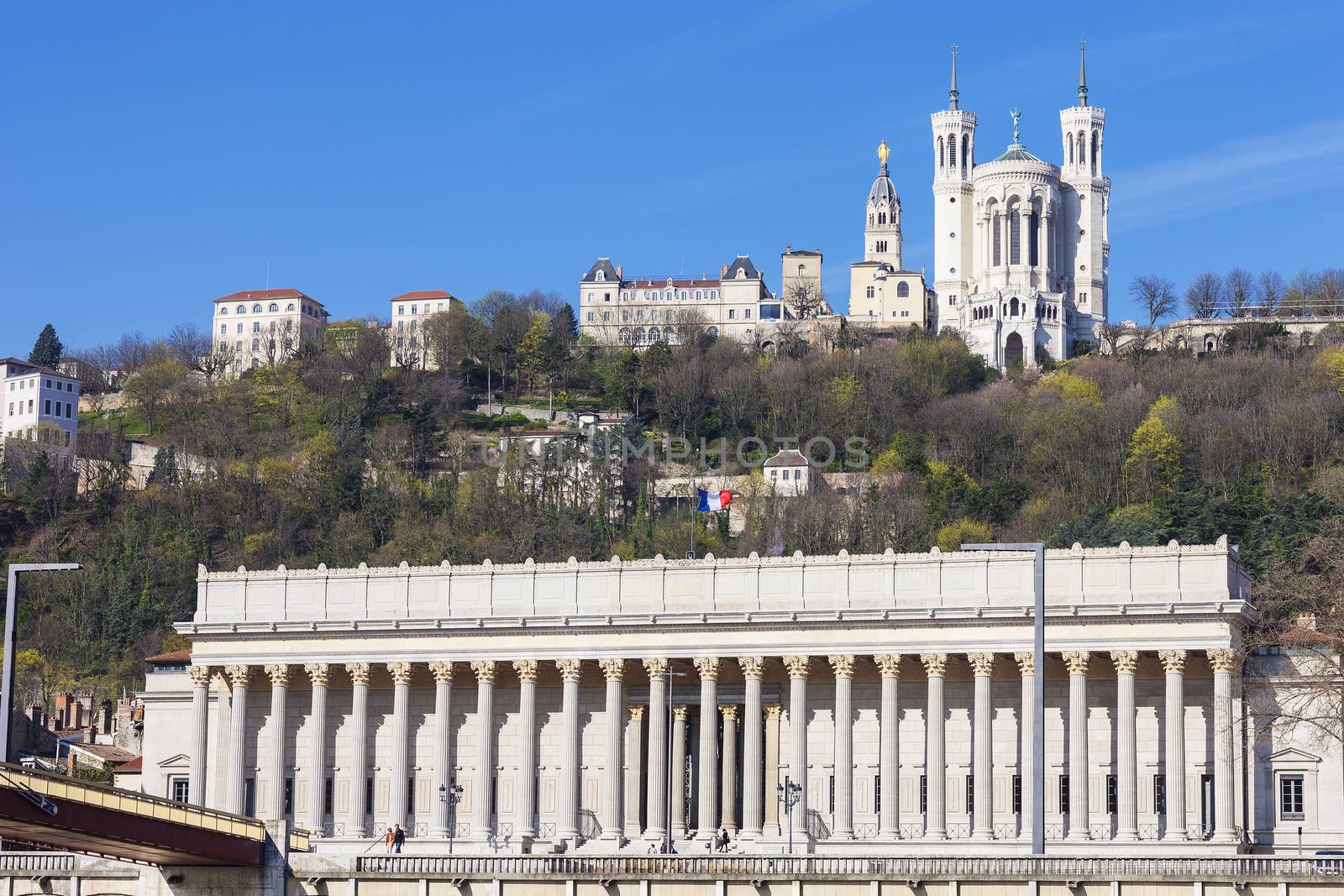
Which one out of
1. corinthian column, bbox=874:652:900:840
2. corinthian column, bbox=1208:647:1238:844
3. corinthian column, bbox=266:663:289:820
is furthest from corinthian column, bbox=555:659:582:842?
corinthian column, bbox=1208:647:1238:844

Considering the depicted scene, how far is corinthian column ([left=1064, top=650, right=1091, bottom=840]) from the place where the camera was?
275 feet

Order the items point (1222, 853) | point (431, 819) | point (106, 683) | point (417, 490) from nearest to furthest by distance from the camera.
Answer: point (1222, 853), point (431, 819), point (106, 683), point (417, 490)

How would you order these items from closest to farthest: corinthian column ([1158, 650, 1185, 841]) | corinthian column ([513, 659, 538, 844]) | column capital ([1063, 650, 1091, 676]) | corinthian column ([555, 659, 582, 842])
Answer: corinthian column ([1158, 650, 1185, 841])
column capital ([1063, 650, 1091, 676])
corinthian column ([555, 659, 582, 842])
corinthian column ([513, 659, 538, 844])

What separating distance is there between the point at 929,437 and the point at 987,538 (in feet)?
95.2

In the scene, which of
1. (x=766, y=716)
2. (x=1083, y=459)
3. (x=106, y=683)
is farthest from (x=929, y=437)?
(x=766, y=716)

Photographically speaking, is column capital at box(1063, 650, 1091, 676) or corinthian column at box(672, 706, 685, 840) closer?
column capital at box(1063, 650, 1091, 676)

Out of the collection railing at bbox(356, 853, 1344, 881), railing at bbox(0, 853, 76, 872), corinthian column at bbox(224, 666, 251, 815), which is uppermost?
corinthian column at bbox(224, 666, 251, 815)

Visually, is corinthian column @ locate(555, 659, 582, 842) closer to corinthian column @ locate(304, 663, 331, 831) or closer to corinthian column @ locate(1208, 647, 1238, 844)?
corinthian column @ locate(304, 663, 331, 831)

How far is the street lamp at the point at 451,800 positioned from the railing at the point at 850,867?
48.1 feet

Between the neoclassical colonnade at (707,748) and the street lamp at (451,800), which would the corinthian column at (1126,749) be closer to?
the neoclassical colonnade at (707,748)

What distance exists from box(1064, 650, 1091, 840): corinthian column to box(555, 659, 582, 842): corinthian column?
1795 centimetres

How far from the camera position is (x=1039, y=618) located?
2372 inches

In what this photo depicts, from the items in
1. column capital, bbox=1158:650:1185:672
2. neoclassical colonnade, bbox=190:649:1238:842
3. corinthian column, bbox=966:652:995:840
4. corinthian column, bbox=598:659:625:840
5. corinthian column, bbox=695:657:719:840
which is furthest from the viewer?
corinthian column, bbox=598:659:625:840

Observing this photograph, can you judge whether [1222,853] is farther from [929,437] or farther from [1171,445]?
[929,437]
